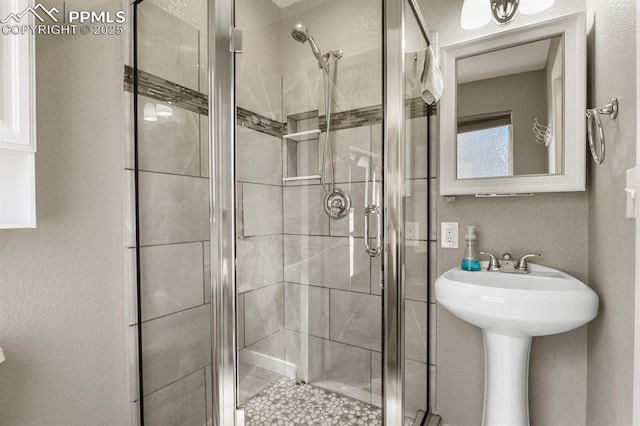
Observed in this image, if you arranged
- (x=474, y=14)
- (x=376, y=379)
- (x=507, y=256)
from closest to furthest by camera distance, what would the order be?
(x=376, y=379), (x=507, y=256), (x=474, y=14)

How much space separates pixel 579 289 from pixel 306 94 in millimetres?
1290

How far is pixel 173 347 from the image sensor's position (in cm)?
139

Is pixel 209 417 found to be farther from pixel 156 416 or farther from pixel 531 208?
pixel 531 208

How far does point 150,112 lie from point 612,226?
5.82 ft

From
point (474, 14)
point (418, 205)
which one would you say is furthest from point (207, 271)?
point (474, 14)

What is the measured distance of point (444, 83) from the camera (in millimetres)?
1601

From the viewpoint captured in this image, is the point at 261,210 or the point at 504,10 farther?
the point at 504,10

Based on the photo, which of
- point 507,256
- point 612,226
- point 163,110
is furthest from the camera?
point 507,256

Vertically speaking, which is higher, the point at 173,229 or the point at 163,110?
the point at 163,110

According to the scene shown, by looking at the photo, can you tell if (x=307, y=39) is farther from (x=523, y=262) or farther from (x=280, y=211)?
(x=523, y=262)

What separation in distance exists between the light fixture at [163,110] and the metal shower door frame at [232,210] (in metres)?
0.31

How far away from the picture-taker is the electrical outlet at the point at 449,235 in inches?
64.2

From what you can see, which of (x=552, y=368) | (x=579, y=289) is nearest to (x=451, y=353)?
(x=552, y=368)

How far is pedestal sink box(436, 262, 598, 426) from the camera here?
109 centimetres
